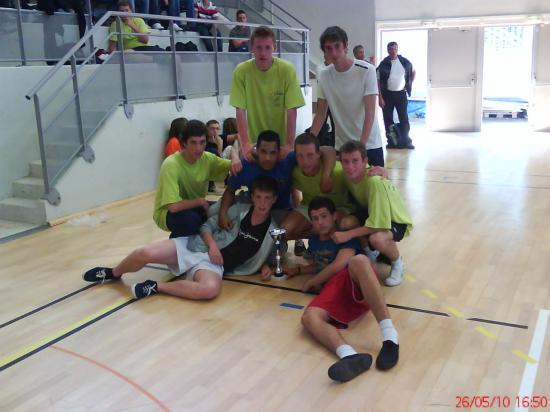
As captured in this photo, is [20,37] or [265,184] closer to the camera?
[265,184]

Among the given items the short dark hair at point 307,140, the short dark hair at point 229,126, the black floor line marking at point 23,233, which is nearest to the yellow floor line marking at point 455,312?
the short dark hair at point 307,140

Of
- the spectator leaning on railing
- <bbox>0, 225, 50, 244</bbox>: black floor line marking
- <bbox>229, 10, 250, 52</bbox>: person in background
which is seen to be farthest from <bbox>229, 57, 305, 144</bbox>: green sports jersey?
<bbox>229, 10, 250, 52</bbox>: person in background

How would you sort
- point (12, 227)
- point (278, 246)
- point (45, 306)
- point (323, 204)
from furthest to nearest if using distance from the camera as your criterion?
point (12, 227)
point (278, 246)
point (45, 306)
point (323, 204)

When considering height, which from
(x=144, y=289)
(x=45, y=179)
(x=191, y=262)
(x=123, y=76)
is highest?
(x=123, y=76)

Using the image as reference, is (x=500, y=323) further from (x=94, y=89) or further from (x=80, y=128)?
(x=94, y=89)

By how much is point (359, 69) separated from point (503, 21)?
8174 millimetres

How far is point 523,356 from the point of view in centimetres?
265

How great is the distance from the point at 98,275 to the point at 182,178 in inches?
32.2

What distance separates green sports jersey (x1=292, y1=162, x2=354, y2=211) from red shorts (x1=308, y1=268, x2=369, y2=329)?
0.71 metres

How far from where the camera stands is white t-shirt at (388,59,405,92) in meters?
9.05

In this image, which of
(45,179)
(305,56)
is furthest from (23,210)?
(305,56)

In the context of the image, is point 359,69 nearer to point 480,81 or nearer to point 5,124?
point 5,124

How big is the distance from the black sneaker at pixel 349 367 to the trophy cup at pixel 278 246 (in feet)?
3.83

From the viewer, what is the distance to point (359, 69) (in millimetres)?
3783
